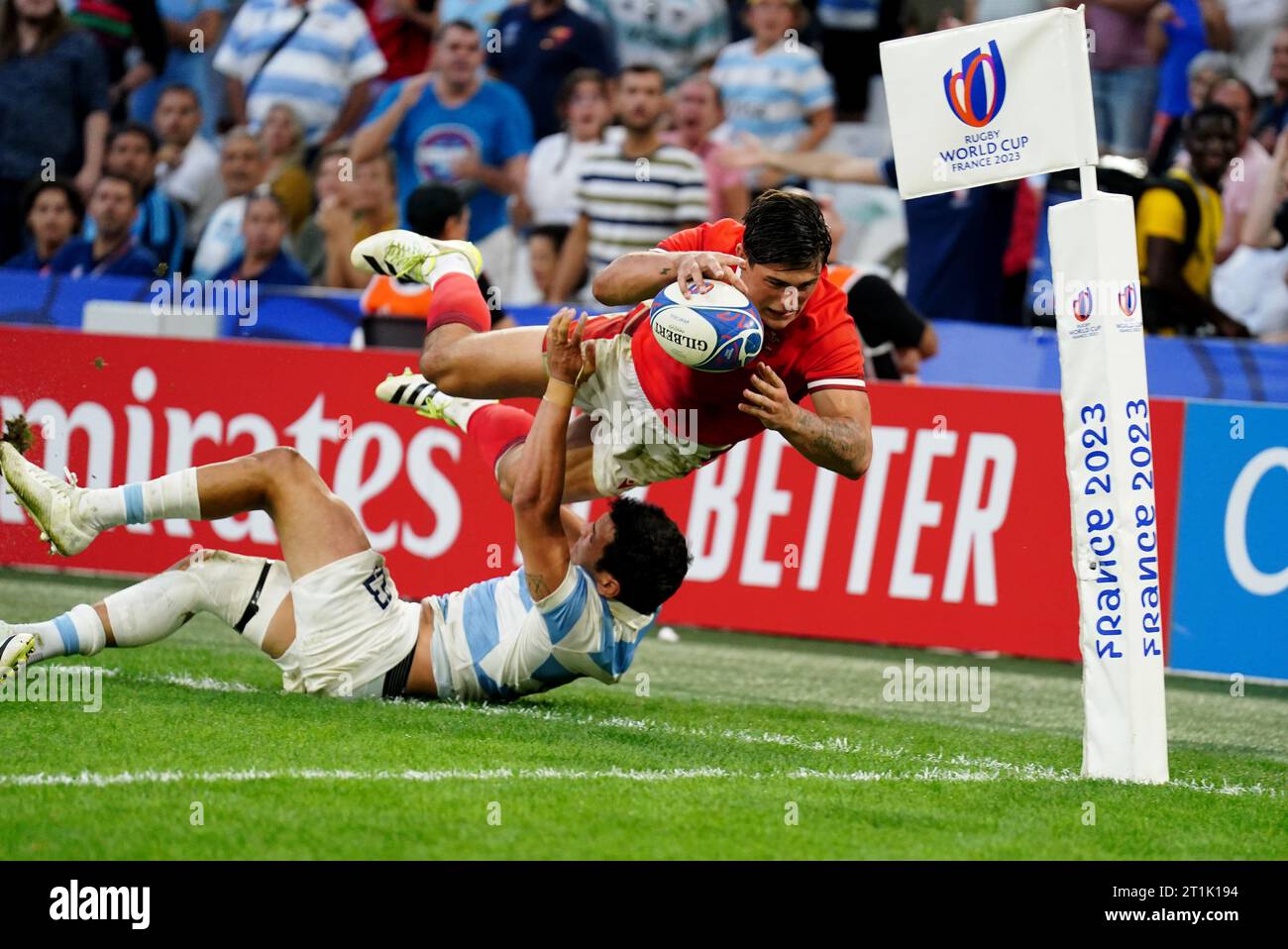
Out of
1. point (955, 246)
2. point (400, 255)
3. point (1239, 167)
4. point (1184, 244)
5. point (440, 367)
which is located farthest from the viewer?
point (955, 246)

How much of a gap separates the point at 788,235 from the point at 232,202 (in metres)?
9.36

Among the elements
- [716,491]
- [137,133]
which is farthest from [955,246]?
[137,133]

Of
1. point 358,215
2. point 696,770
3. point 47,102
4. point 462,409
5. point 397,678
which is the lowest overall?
point 696,770

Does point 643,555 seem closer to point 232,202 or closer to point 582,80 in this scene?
point 582,80

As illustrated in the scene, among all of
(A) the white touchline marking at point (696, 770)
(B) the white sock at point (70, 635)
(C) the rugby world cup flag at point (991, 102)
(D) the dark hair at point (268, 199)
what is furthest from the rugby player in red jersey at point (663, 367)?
(D) the dark hair at point (268, 199)

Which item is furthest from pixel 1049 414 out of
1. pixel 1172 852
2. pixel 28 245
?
pixel 28 245

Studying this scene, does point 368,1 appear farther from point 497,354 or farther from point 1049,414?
point 497,354

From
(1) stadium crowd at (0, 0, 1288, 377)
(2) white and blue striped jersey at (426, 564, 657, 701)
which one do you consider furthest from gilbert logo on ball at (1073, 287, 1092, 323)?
(1) stadium crowd at (0, 0, 1288, 377)

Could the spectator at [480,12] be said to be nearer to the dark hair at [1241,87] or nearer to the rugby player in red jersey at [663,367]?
the dark hair at [1241,87]

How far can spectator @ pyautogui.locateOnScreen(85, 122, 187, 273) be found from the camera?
609 inches

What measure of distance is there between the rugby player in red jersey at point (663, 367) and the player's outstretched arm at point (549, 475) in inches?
20.8

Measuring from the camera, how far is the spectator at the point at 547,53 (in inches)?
582

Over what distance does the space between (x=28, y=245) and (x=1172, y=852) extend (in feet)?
41.3

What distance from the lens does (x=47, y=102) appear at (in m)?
16.0
